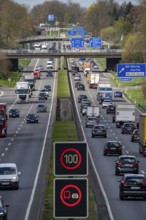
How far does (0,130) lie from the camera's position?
263ft

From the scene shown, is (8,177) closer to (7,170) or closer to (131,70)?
(7,170)

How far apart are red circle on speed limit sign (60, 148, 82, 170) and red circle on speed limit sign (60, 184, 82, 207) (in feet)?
1.25

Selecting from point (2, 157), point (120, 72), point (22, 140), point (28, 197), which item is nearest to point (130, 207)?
point (28, 197)

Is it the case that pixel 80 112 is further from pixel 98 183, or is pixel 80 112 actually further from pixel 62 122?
pixel 98 183

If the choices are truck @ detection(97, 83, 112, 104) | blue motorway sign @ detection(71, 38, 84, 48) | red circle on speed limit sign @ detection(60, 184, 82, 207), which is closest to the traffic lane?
red circle on speed limit sign @ detection(60, 184, 82, 207)

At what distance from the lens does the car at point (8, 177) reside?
4455 centimetres

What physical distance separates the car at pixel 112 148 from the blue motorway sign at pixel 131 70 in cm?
2560

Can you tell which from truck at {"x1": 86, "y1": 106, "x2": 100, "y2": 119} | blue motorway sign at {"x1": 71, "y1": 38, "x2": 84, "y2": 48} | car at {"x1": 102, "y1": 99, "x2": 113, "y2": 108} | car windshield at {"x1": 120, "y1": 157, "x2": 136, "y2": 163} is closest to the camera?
car windshield at {"x1": 120, "y1": 157, "x2": 136, "y2": 163}

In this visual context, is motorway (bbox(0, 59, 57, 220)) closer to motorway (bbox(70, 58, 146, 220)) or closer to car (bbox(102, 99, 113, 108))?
motorway (bbox(70, 58, 146, 220))

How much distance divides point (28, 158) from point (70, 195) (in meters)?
44.0

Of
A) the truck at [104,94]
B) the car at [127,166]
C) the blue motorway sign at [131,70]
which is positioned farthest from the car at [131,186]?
the truck at [104,94]

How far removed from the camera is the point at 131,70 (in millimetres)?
90812

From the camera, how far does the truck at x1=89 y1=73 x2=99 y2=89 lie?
167 m

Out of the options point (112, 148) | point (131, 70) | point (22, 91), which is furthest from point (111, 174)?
point (22, 91)
